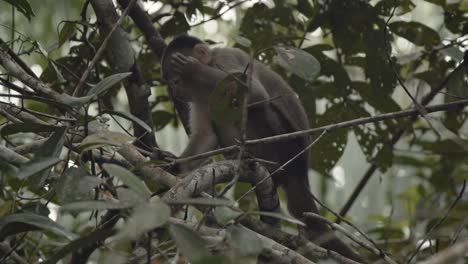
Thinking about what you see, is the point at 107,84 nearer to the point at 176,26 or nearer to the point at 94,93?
the point at 94,93

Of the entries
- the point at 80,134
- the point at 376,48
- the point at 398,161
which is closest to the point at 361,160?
the point at 398,161

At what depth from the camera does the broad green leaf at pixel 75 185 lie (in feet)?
7.70

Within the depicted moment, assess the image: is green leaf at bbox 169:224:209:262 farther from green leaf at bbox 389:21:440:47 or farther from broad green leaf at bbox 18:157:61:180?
green leaf at bbox 389:21:440:47

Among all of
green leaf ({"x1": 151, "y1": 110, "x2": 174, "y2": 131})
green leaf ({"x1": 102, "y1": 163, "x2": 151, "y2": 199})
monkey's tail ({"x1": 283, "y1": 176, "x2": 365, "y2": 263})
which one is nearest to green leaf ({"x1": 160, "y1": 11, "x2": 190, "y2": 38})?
green leaf ({"x1": 151, "y1": 110, "x2": 174, "y2": 131})

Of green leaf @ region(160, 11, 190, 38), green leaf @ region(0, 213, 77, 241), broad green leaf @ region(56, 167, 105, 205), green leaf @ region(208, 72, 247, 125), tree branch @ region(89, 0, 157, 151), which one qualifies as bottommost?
green leaf @ region(0, 213, 77, 241)

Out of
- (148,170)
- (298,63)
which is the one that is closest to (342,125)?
(298,63)

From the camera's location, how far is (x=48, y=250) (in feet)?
15.3

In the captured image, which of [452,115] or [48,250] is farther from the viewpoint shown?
[452,115]

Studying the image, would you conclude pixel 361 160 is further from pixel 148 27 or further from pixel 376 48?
pixel 148 27

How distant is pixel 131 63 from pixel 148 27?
638 millimetres

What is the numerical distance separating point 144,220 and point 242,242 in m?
0.42

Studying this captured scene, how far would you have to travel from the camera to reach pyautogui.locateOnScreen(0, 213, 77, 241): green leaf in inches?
99.1

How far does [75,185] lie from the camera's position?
7.77 feet

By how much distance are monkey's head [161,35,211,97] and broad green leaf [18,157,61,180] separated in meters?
2.31
